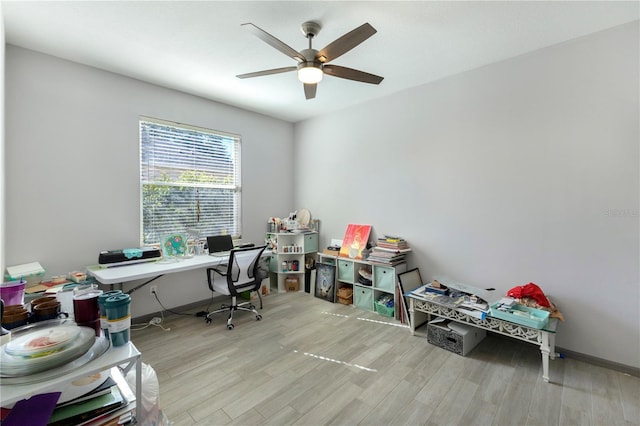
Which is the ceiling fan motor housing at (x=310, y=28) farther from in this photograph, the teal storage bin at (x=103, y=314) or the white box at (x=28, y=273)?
the white box at (x=28, y=273)

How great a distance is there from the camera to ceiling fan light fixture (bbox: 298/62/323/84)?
2.11 m

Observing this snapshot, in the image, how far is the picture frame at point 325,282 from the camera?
390 cm

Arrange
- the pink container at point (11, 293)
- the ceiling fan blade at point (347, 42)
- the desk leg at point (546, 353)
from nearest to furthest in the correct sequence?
the pink container at point (11, 293)
the ceiling fan blade at point (347, 42)
the desk leg at point (546, 353)

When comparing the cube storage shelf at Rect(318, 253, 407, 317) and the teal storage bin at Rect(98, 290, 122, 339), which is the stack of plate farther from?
Answer: the cube storage shelf at Rect(318, 253, 407, 317)

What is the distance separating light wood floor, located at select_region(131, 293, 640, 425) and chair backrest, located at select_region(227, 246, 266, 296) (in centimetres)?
44

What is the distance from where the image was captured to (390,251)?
3369 millimetres

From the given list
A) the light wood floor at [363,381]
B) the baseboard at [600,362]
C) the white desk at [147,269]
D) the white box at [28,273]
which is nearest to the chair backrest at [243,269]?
the white desk at [147,269]

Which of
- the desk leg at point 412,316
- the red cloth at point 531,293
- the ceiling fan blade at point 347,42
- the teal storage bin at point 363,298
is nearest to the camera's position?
the ceiling fan blade at point 347,42

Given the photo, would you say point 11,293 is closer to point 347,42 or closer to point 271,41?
point 271,41

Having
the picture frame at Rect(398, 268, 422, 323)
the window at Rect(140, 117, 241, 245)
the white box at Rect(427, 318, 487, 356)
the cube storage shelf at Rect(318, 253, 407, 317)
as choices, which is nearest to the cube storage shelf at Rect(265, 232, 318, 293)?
the cube storage shelf at Rect(318, 253, 407, 317)

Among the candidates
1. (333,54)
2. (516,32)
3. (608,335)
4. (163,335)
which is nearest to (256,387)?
(163,335)

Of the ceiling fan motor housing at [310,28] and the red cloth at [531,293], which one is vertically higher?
the ceiling fan motor housing at [310,28]

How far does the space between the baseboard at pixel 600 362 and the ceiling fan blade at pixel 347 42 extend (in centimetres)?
306

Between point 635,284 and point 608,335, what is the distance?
1.52ft
